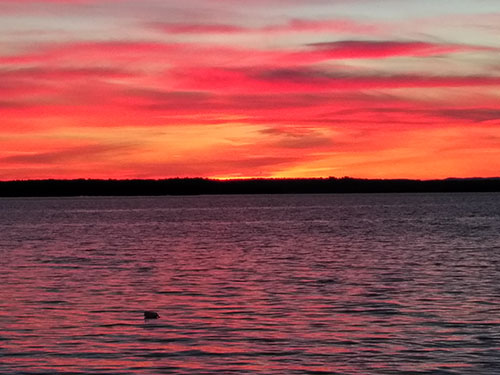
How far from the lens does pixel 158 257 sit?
60375 mm

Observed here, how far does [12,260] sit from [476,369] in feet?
133

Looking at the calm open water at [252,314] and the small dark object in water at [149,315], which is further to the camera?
the small dark object in water at [149,315]

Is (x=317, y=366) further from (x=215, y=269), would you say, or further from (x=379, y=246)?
(x=379, y=246)

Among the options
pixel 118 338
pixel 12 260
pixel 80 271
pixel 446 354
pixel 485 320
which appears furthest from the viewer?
pixel 12 260

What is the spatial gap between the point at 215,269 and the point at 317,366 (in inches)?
1084

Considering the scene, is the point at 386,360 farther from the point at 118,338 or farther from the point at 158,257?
the point at 158,257

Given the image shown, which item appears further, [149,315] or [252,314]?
[252,314]

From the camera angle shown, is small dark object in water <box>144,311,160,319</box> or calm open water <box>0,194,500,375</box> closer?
calm open water <box>0,194,500,375</box>

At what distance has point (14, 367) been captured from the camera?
22609mm

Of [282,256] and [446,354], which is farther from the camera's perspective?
[282,256]

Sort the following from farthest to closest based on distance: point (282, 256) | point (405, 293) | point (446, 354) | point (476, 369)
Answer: point (282, 256)
point (405, 293)
point (446, 354)
point (476, 369)

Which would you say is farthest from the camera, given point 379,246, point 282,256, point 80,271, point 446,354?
point 379,246

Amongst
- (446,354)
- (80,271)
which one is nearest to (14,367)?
(446,354)

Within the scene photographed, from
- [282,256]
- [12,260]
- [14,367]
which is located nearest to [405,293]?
[14,367]
